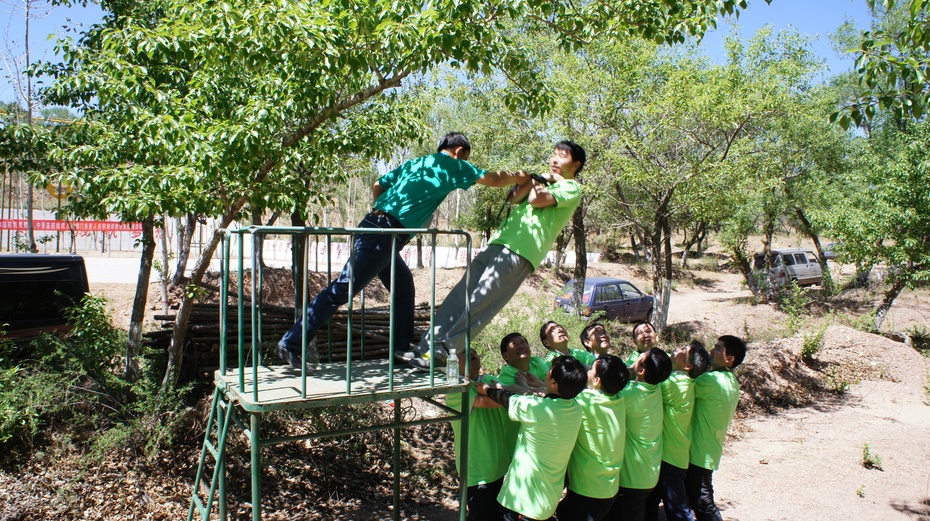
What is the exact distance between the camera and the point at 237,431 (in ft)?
21.2

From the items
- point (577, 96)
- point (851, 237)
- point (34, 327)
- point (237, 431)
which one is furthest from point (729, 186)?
point (34, 327)

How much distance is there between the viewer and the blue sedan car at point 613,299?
58.6 ft

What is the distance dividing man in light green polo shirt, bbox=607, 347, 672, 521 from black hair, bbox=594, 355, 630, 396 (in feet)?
0.96

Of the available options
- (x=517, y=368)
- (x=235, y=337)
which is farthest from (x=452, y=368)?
(x=235, y=337)

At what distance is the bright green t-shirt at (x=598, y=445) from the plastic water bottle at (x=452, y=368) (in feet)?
2.98

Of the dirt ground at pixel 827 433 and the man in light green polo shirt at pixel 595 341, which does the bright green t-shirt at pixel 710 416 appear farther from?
the dirt ground at pixel 827 433

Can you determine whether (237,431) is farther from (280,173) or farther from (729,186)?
(729,186)

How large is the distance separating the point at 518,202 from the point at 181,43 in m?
3.09

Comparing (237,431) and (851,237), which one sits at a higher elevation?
(851,237)

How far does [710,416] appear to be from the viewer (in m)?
5.09

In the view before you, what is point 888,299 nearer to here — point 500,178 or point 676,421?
point 676,421

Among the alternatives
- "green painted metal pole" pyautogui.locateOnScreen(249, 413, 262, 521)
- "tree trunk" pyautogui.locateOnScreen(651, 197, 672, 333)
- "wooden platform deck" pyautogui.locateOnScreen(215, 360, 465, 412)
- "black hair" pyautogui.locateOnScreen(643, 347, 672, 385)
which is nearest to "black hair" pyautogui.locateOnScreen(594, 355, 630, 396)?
"black hair" pyautogui.locateOnScreen(643, 347, 672, 385)

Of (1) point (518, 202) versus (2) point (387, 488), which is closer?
(1) point (518, 202)

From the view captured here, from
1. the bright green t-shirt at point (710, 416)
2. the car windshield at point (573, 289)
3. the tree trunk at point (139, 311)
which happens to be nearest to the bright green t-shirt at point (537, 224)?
the bright green t-shirt at point (710, 416)
